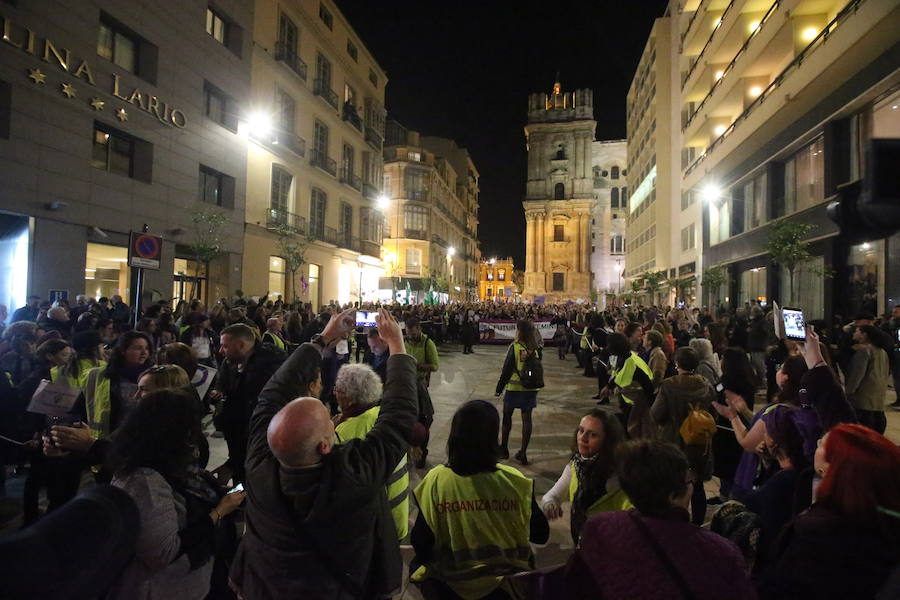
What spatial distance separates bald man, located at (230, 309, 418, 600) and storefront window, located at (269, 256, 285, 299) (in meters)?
24.2

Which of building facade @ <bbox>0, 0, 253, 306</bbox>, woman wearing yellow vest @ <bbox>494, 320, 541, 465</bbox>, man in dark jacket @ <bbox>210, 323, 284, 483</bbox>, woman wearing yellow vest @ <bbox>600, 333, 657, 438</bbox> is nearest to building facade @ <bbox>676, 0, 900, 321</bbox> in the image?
woman wearing yellow vest @ <bbox>600, 333, 657, 438</bbox>

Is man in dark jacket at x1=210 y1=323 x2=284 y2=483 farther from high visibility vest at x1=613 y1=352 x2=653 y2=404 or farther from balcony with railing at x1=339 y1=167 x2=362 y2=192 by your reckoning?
balcony with railing at x1=339 y1=167 x2=362 y2=192

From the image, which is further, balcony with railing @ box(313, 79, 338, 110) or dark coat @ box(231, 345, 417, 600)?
balcony with railing @ box(313, 79, 338, 110)

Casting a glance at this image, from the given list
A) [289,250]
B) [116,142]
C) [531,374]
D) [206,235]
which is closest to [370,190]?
[289,250]

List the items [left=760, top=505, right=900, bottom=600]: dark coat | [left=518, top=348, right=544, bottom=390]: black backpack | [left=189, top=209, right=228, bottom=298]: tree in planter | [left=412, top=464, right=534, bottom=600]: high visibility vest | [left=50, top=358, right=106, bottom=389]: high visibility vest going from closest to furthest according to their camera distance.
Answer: [left=760, top=505, right=900, bottom=600]: dark coat < [left=412, top=464, right=534, bottom=600]: high visibility vest < [left=50, top=358, right=106, bottom=389]: high visibility vest < [left=518, top=348, right=544, bottom=390]: black backpack < [left=189, top=209, right=228, bottom=298]: tree in planter

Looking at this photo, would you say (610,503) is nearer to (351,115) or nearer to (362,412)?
(362,412)

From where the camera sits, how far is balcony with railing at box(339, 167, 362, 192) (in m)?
32.4

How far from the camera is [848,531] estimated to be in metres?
1.82

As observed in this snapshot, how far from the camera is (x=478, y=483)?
2.50 metres

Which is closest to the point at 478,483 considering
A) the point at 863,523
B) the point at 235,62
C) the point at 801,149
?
the point at 863,523

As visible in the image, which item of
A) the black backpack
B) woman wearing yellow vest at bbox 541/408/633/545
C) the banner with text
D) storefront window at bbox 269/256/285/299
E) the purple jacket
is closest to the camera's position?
the purple jacket

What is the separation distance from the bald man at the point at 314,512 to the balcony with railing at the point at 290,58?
87.3ft

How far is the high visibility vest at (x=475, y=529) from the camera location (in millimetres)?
2412

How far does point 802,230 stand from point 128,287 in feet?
73.3
